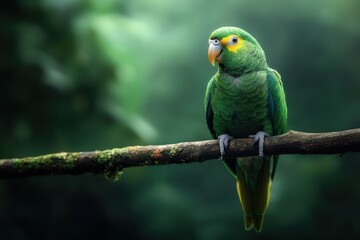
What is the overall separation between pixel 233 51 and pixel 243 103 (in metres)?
0.31

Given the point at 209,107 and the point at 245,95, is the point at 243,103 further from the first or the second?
the point at 209,107

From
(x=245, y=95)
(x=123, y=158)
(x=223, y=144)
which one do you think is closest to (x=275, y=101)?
(x=245, y=95)

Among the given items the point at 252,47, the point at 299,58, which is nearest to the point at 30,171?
the point at 252,47

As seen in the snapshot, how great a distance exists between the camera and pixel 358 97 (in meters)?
5.04

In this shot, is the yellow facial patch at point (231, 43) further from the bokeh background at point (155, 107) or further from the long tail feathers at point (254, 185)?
the bokeh background at point (155, 107)

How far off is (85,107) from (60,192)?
118cm

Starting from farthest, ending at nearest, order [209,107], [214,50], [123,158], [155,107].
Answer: [155,107], [209,107], [214,50], [123,158]

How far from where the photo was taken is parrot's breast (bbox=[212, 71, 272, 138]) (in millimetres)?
2639

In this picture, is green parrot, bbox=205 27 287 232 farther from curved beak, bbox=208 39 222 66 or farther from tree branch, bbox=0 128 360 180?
tree branch, bbox=0 128 360 180

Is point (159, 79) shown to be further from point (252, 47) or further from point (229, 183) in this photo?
point (252, 47)

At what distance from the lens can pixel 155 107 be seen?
5562 millimetres

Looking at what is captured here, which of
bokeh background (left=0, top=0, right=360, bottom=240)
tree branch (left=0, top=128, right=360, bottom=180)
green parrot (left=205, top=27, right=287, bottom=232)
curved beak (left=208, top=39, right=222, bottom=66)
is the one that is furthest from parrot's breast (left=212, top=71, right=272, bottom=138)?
bokeh background (left=0, top=0, right=360, bottom=240)

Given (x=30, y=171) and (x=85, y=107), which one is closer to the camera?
(x=30, y=171)

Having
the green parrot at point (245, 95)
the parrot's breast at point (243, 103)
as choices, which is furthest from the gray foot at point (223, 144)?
the parrot's breast at point (243, 103)
